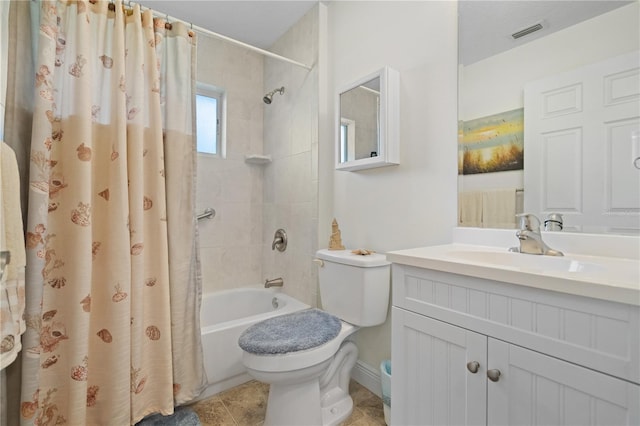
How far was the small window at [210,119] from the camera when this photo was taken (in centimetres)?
236

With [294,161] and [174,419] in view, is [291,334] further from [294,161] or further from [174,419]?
[294,161]

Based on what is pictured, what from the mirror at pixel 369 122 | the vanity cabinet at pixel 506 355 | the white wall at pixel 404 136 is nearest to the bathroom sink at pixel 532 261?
the vanity cabinet at pixel 506 355

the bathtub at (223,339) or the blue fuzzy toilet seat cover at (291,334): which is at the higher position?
the blue fuzzy toilet seat cover at (291,334)

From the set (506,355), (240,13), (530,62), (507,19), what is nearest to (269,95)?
(240,13)

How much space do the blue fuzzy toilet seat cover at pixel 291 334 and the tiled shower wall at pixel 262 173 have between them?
513 millimetres

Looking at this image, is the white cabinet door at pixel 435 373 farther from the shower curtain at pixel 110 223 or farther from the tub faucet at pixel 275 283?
the tub faucet at pixel 275 283

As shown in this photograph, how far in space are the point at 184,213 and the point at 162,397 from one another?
0.85 meters

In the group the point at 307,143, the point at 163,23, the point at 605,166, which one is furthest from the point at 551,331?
the point at 163,23

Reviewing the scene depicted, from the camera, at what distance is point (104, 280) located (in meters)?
1.24

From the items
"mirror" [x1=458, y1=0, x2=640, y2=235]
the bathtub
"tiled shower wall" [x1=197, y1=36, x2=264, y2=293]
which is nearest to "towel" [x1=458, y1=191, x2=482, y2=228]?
"mirror" [x1=458, y1=0, x2=640, y2=235]

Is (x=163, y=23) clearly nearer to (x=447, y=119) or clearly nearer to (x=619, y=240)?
(x=447, y=119)

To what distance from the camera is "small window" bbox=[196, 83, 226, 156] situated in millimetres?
2361

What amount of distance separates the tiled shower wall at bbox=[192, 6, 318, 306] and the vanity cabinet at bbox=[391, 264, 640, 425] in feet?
3.42

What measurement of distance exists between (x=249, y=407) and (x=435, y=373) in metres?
1.08
